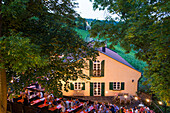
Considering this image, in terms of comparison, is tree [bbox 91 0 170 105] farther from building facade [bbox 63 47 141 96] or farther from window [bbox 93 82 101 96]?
window [bbox 93 82 101 96]

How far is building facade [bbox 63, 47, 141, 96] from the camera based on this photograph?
53.7 ft

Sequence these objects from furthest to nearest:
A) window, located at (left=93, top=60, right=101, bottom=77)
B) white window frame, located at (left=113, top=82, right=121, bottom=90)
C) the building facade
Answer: white window frame, located at (left=113, top=82, right=121, bottom=90) → window, located at (left=93, top=60, right=101, bottom=77) → the building facade

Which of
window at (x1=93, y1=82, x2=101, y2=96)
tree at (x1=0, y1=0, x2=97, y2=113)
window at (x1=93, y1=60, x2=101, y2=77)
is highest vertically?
tree at (x1=0, y1=0, x2=97, y2=113)

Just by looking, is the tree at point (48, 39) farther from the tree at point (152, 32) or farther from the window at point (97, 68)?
the window at point (97, 68)

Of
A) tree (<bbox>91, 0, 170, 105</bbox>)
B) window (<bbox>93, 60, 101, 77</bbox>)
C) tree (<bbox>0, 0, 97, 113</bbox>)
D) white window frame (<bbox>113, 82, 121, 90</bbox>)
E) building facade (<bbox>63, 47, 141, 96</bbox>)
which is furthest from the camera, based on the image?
white window frame (<bbox>113, 82, 121, 90</bbox>)

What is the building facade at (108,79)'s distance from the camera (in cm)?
1638

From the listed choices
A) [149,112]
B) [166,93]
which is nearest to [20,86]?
[166,93]

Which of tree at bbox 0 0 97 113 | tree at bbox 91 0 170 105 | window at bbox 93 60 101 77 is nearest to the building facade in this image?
window at bbox 93 60 101 77

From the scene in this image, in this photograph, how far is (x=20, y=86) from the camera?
18.3 ft

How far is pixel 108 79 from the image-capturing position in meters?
16.6

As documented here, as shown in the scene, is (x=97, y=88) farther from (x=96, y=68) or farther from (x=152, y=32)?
(x=152, y=32)

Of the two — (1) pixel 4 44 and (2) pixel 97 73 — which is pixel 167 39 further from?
(2) pixel 97 73

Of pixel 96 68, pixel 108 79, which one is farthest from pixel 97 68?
pixel 108 79

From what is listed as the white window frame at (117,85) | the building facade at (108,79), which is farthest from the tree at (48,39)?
the white window frame at (117,85)
